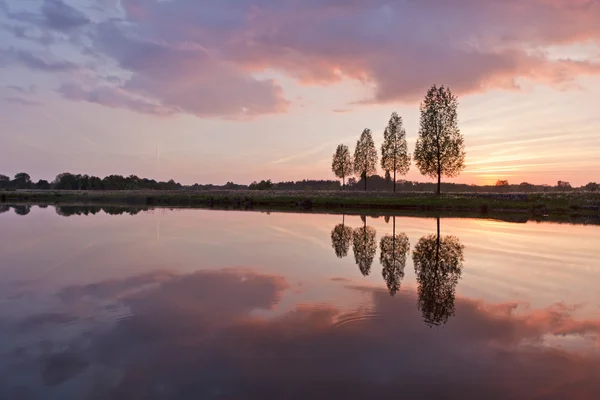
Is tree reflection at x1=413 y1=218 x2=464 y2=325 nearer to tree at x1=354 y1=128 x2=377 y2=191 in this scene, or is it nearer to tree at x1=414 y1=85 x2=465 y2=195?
tree at x1=414 y1=85 x2=465 y2=195

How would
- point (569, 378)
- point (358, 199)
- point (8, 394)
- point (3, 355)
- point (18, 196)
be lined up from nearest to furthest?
point (8, 394) < point (569, 378) < point (3, 355) < point (358, 199) < point (18, 196)

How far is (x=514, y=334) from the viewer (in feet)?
29.9

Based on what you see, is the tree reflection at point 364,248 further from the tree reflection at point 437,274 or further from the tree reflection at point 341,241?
the tree reflection at point 437,274

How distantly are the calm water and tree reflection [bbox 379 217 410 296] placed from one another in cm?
10

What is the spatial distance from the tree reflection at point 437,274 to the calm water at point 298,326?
0.09 m

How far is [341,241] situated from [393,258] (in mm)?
6420

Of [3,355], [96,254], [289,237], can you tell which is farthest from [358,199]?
[3,355]

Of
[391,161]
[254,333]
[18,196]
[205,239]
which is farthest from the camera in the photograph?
[18,196]

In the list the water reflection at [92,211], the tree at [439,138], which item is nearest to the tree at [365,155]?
the tree at [439,138]

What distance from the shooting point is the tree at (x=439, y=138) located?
2616 inches

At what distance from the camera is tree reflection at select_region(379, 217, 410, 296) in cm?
1402

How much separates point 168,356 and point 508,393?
5.96 m

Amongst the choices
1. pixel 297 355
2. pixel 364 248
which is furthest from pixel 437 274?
pixel 297 355

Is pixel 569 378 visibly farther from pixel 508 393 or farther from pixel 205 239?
pixel 205 239
